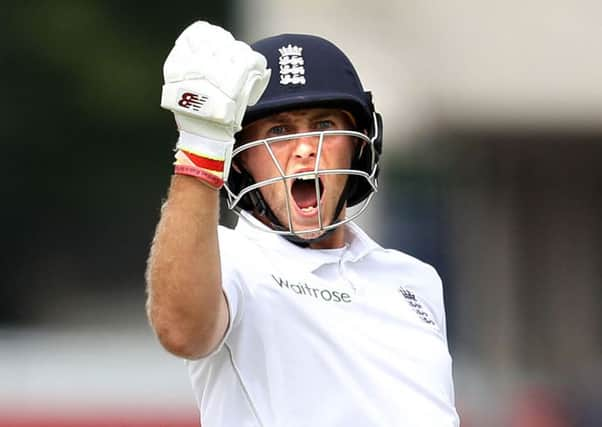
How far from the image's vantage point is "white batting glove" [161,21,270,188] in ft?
7.58

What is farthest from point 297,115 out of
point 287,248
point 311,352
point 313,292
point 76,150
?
point 76,150

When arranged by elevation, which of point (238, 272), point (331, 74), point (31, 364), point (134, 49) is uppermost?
point (331, 74)

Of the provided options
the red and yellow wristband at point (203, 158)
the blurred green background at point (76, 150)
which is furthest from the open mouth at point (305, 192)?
the blurred green background at point (76, 150)

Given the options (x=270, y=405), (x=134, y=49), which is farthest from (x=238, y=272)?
(x=134, y=49)

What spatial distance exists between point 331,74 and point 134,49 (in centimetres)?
494

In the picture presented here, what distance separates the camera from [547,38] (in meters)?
7.82

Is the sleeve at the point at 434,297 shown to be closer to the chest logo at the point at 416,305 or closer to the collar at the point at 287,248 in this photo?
the chest logo at the point at 416,305

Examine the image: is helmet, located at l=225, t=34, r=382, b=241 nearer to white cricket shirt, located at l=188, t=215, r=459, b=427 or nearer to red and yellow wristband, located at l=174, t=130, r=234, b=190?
white cricket shirt, located at l=188, t=215, r=459, b=427

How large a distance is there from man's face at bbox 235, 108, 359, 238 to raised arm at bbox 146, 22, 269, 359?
41 centimetres

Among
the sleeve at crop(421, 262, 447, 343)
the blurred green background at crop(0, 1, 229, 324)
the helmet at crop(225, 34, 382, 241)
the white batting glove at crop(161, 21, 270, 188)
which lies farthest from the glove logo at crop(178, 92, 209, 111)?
the blurred green background at crop(0, 1, 229, 324)

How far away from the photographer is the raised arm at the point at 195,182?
90.0 inches

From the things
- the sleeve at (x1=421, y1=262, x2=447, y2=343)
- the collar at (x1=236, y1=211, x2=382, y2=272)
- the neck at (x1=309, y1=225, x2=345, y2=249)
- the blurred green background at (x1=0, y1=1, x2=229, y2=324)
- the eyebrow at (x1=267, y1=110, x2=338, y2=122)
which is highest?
the eyebrow at (x1=267, y1=110, x2=338, y2=122)

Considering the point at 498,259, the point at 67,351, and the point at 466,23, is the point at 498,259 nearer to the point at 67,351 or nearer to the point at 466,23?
the point at 466,23

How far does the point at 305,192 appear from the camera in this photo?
2.83 metres
